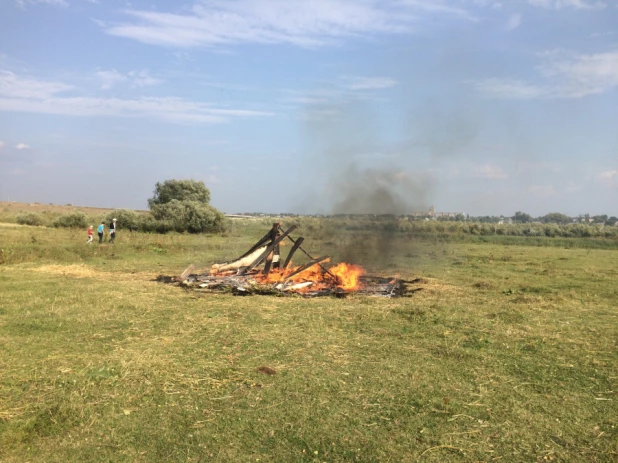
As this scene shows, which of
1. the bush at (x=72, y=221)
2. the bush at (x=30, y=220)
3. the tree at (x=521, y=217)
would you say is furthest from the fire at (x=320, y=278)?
the tree at (x=521, y=217)

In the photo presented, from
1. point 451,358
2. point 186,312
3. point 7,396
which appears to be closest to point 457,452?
point 451,358

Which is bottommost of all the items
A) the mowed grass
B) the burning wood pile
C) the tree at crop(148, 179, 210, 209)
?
the mowed grass

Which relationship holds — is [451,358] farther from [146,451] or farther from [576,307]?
[576,307]

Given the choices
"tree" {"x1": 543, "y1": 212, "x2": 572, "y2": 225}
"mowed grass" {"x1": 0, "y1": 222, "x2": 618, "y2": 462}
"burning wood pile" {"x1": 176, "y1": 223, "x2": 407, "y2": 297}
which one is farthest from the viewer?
"tree" {"x1": 543, "y1": 212, "x2": 572, "y2": 225}

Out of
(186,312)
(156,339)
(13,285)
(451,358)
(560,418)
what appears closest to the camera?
(560,418)

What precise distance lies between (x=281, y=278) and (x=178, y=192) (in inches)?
1260

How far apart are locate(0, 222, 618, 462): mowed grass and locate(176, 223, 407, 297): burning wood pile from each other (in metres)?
1.10

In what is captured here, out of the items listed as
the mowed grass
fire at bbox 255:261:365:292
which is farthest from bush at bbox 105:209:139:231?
fire at bbox 255:261:365:292

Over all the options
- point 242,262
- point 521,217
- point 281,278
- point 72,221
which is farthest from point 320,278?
point 521,217

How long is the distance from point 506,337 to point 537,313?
278cm

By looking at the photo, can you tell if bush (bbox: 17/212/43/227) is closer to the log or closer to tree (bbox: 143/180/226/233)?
tree (bbox: 143/180/226/233)

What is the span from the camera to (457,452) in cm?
456

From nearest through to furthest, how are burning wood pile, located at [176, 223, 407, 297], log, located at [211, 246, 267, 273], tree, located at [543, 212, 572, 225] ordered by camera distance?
burning wood pile, located at [176, 223, 407, 297]
log, located at [211, 246, 267, 273]
tree, located at [543, 212, 572, 225]

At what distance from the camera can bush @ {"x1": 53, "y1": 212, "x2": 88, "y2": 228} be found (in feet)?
125
